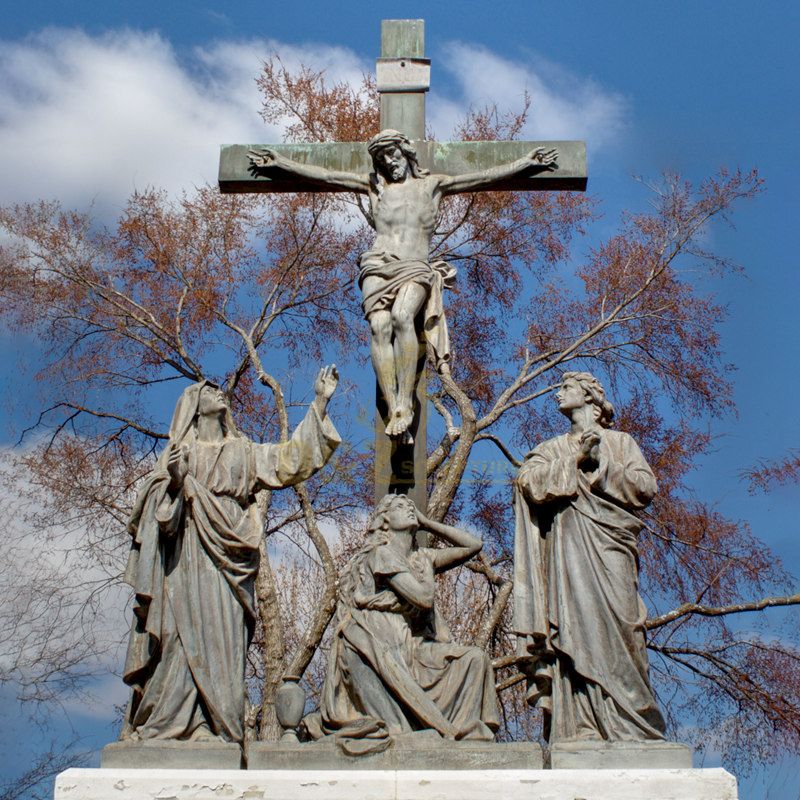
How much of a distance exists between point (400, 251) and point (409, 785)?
3.47 m

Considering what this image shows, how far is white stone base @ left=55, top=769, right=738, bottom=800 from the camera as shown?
23.1ft

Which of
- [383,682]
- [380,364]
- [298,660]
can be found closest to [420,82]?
[380,364]

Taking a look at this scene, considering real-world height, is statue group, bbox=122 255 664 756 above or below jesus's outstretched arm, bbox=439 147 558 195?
below

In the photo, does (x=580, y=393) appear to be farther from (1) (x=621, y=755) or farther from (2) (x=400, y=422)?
(1) (x=621, y=755)

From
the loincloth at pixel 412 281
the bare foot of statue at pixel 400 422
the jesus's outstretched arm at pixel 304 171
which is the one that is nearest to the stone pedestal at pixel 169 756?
the bare foot of statue at pixel 400 422

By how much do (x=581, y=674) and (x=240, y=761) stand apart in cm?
191

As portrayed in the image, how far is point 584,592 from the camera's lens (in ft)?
25.6

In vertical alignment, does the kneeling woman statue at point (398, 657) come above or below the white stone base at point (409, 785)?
above

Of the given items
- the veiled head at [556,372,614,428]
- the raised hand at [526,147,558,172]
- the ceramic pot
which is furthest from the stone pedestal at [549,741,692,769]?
the raised hand at [526,147,558,172]

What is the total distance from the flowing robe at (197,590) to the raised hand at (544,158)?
97.3 inches

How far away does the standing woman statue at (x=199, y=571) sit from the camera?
7699 mm

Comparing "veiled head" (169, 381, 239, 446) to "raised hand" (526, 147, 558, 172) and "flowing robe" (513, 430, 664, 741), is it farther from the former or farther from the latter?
"raised hand" (526, 147, 558, 172)

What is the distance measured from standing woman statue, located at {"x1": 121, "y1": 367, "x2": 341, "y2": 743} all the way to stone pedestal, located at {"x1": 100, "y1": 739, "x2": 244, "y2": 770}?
0.14 m

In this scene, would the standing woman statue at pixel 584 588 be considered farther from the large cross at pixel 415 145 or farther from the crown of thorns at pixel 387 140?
the crown of thorns at pixel 387 140
